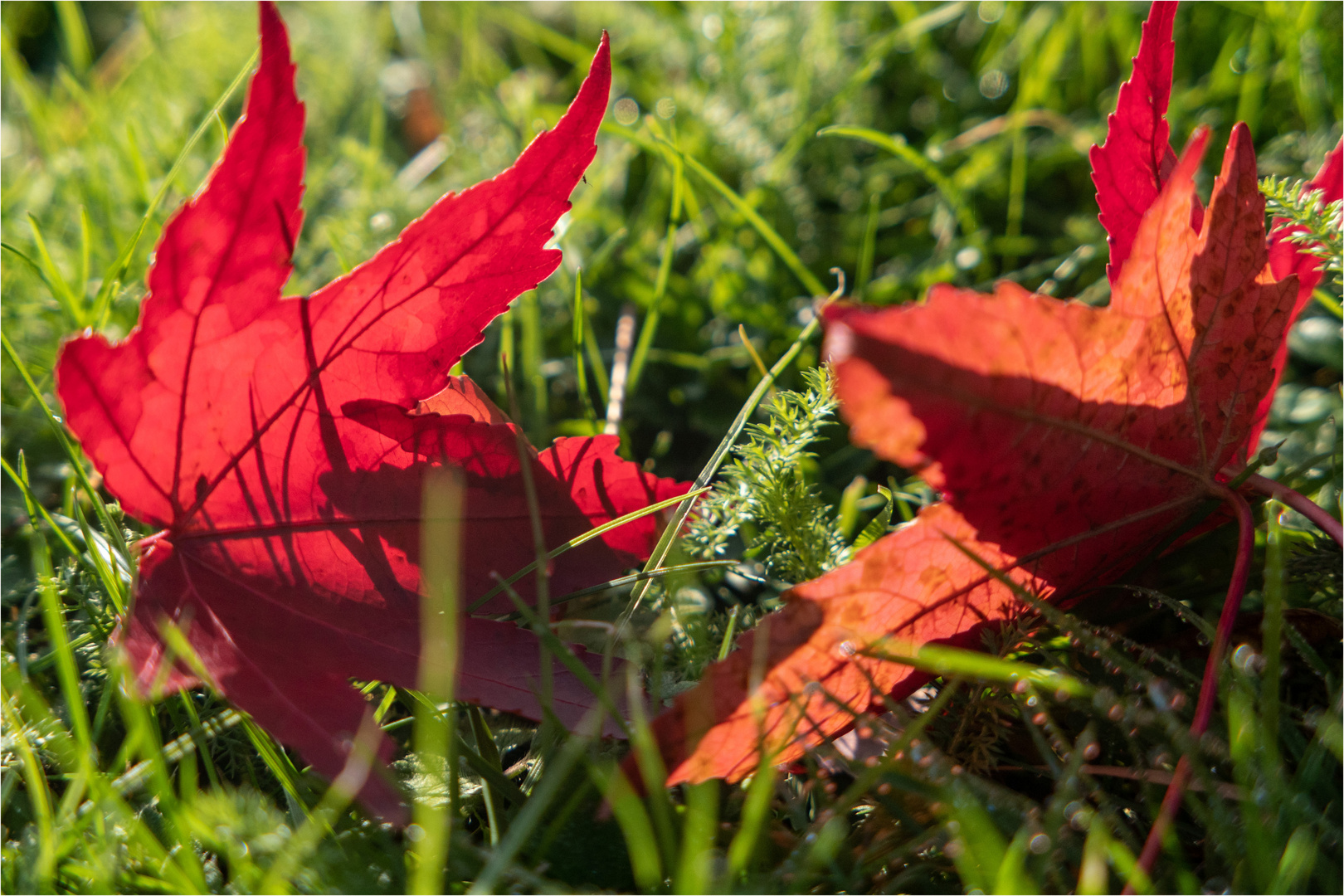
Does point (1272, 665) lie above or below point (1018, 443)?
below

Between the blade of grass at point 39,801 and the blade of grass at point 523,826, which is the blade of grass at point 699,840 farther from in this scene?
the blade of grass at point 39,801

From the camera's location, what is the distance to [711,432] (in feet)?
3.67

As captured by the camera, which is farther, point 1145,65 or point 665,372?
point 665,372

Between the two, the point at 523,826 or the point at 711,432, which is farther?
the point at 711,432

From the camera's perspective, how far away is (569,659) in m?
0.60

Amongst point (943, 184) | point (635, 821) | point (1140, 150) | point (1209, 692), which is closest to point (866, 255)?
point (943, 184)

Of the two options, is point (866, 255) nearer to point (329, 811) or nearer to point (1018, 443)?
point (1018, 443)

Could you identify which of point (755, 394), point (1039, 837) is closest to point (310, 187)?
point (755, 394)

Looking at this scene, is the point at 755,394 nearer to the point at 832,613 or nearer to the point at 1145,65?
the point at 832,613

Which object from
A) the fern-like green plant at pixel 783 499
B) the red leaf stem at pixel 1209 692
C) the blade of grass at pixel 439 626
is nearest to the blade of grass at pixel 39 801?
the blade of grass at pixel 439 626

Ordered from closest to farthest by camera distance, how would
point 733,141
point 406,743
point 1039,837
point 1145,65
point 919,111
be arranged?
point 1039,837
point 1145,65
point 406,743
point 733,141
point 919,111

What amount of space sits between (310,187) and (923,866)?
1.40 metres

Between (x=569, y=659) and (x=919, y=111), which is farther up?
(x=919, y=111)

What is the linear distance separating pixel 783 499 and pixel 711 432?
38 centimetres
